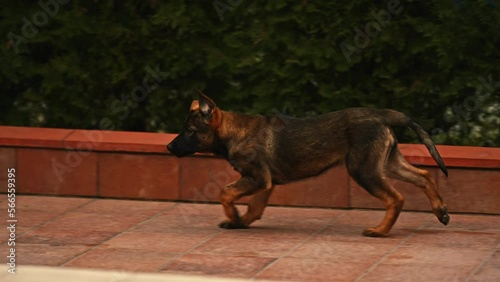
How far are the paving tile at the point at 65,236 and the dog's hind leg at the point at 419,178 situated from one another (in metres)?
2.27

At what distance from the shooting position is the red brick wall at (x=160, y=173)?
9898 mm

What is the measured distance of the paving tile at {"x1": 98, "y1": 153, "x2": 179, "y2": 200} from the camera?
10.5m

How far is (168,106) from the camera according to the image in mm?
11383

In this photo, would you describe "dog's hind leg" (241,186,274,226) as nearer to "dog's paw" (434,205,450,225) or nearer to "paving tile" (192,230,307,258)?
"paving tile" (192,230,307,258)

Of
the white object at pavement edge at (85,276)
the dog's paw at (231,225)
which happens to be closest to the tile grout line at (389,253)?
the white object at pavement edge at (85,276)

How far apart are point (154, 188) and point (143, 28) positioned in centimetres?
168

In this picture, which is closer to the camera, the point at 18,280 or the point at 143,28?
the point at 18,280

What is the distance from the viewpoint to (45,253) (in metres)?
8.62

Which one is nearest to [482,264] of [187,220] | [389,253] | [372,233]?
[389,253]

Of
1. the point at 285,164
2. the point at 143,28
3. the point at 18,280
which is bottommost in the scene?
the point at 18,280

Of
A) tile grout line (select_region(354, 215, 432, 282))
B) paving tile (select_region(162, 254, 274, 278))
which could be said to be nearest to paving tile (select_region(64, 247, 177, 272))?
paving tile (select_region(162, 254, 274, 278))

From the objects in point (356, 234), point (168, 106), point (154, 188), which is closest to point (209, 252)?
point (356, 234)

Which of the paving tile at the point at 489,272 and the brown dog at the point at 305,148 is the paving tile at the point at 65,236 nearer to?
Result: the brown dog at the point at 305,148

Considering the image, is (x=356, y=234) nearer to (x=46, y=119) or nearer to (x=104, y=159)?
(x=104, y=159)
